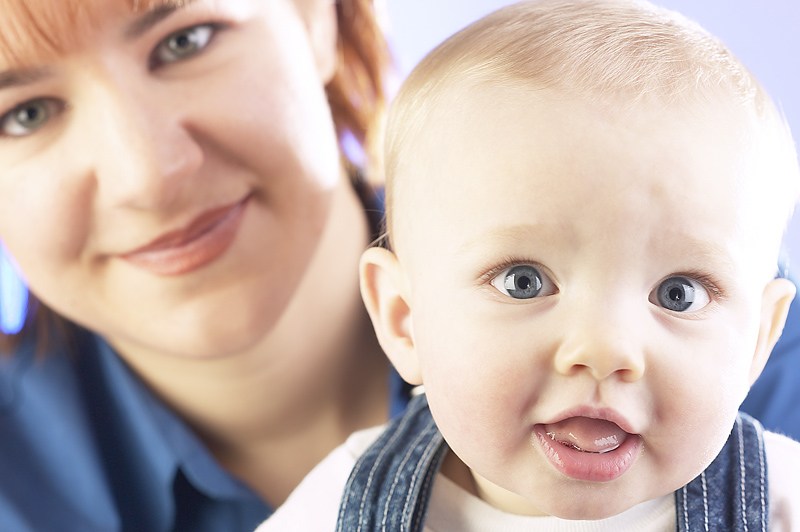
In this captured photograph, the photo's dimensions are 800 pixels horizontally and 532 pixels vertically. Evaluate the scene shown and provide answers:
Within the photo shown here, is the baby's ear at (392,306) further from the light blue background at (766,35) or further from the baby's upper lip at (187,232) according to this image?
the light blue background at (766,35)

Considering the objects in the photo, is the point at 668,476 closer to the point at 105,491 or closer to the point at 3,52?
the point at 3,52

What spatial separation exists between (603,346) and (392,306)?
0.95 ft

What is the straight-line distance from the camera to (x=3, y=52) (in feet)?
3.03

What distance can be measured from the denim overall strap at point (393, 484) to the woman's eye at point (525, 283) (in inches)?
12.3

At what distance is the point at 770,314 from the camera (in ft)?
2.64

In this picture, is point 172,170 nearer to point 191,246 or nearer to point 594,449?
point 191,246

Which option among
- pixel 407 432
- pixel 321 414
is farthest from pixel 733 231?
pixel 321 414

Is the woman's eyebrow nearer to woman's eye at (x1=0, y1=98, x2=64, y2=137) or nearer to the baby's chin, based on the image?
woman's eye at (x1=0, y1=98, x2=64, y2=137)

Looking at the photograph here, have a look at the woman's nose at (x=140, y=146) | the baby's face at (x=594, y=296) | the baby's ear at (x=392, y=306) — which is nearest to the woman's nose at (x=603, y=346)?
the baby's face at (x=594, y=296)

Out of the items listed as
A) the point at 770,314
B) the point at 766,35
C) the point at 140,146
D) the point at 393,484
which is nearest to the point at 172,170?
the point at 140,146

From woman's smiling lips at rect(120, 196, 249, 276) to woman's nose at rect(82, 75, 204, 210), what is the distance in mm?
69

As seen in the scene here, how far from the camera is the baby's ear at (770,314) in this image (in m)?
0.79

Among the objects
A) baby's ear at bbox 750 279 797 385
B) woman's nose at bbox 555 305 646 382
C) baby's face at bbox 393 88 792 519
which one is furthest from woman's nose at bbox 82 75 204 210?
baby's ear at bbox 750 279 797 385

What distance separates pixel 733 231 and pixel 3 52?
0.81 metres
